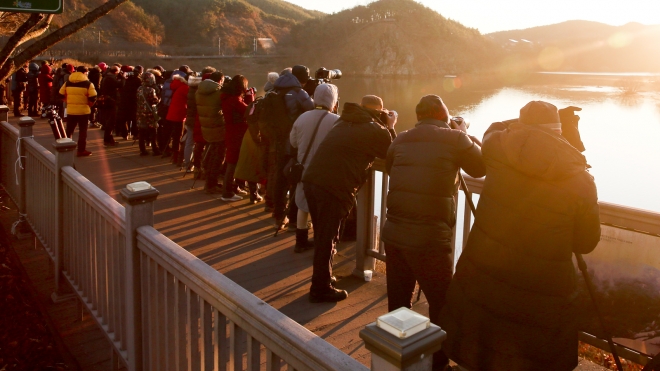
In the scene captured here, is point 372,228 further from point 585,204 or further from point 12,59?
point 12,59

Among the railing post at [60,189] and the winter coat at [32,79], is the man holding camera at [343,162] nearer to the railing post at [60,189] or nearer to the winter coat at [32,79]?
the railing post at [60,189]

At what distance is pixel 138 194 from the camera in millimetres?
2805

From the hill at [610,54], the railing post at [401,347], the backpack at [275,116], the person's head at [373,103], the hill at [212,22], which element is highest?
the hill at [212,22]

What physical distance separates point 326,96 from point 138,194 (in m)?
2.53

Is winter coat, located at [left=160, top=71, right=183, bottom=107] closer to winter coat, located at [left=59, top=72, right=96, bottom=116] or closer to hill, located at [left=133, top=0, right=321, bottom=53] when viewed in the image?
winter coat, located at [left=59, top=72, right=96, bottom=116]

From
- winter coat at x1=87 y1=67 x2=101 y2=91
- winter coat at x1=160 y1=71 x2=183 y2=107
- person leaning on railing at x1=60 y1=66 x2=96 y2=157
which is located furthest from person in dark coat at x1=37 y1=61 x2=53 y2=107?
winter coat at x1=160 y1=71 x2=183 y2=107

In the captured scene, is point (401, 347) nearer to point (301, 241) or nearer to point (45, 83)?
A: point (301, 241)

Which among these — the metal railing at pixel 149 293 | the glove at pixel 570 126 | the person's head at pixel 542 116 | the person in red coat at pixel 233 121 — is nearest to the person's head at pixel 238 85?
the person in red coat at pixel 233 121

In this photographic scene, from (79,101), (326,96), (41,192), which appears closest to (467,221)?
(326,96)

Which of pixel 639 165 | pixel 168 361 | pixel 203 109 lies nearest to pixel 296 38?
pixel 639 165

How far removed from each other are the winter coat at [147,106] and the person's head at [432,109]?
8338mm

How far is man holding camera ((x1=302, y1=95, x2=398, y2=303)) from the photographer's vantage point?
4160mm

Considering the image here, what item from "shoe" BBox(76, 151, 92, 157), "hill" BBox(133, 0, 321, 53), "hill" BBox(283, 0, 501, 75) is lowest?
"shoe" BBox(76, 151, 92, 157)

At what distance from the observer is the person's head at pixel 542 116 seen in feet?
8.54
